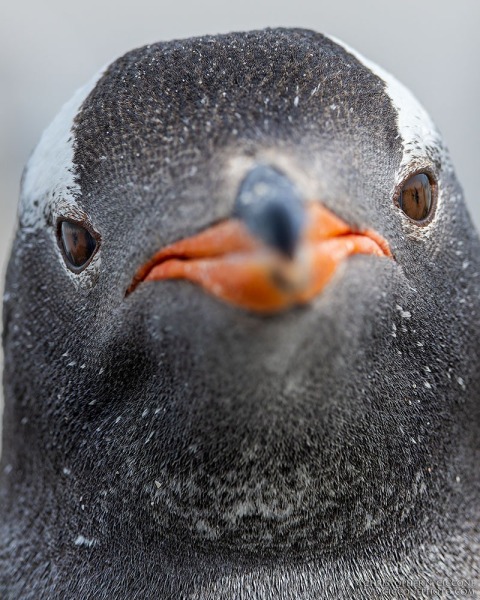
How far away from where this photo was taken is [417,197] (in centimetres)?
254

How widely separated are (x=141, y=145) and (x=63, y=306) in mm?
482

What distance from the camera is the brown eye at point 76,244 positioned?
8.26 feet

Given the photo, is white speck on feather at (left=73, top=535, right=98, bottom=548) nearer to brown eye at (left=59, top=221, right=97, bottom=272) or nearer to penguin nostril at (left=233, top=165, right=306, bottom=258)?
brown eye at (left=59, top=221, right=97, bottom=272)

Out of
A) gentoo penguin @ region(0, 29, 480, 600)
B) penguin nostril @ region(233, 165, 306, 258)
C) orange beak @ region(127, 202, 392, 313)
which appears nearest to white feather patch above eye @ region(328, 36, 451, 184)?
gentoo penguin @ region(0, 29, 480, 600)

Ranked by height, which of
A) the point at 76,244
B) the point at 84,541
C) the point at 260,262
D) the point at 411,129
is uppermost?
the point at 411,129

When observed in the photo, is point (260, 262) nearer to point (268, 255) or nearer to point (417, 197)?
point (268, 255)

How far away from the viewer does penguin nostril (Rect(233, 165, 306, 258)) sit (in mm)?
1850

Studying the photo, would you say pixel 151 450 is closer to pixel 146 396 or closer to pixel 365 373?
pixel 146 396

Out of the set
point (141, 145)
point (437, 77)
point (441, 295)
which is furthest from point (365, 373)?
point (437, 77)

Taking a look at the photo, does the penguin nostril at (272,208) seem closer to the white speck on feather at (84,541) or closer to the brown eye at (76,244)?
the brown eye at (76,244)

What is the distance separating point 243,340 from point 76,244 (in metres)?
0.73

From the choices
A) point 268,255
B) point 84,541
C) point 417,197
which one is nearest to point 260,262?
point 268,255

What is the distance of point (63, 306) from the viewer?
2609mm

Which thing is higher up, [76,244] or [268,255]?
[268,255]
